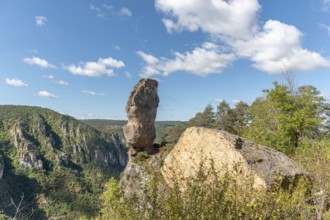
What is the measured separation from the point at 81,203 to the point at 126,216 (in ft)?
599

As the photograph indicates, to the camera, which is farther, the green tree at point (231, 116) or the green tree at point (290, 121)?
the green tree at point (231, 116)

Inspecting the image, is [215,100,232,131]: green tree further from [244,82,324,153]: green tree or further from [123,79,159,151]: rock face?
[244,82,324,153]: green tree

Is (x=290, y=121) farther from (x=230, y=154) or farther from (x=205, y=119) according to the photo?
(x=205, y=119)

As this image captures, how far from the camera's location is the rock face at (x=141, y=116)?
4459 centimetres

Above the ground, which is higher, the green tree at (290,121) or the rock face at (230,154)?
the green tree at (290,121)

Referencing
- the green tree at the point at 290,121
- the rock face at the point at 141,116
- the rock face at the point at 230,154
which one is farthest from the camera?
the rock face at the point at 141,116

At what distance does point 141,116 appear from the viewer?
4534 cm

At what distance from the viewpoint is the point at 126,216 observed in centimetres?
598

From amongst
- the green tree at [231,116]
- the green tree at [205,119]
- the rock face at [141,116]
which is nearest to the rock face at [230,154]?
the rock face at [141,116]

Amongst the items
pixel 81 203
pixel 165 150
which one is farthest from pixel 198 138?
pixel 81 203

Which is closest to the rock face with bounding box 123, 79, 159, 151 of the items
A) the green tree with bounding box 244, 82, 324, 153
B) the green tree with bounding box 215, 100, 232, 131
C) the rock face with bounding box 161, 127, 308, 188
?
the green tree with bounding box 215, 100, 232, 131

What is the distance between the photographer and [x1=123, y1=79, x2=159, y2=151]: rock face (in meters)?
44.6

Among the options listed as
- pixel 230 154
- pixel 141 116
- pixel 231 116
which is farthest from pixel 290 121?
pixel 231 116

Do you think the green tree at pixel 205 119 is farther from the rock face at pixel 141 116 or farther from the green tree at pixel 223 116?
the rock face at pixel 141 116
